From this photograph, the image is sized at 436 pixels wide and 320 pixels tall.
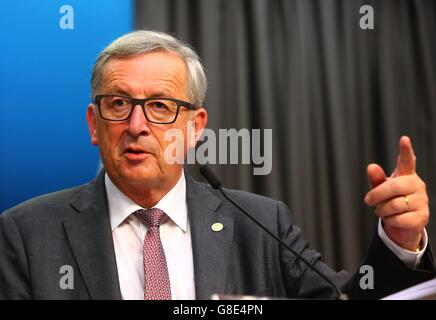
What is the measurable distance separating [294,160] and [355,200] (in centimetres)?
35

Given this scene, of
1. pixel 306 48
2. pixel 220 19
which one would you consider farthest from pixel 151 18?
pixel 306 48

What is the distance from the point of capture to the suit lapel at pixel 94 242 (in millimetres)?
1296

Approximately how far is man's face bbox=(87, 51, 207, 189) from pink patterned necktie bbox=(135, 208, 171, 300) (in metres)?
0.09

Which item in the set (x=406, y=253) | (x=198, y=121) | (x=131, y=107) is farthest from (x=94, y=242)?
(x=406, y=253)

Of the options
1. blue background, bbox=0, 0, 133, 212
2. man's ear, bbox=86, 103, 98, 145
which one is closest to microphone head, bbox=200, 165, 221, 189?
man's ear, bbox=86, 103, 98, 145

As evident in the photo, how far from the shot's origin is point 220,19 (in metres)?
2.23

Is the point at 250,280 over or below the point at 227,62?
below

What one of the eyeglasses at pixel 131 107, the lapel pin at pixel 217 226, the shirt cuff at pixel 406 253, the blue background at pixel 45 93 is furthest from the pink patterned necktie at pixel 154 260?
the blue background at pixel 45 93

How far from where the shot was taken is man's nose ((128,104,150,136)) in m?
1.43

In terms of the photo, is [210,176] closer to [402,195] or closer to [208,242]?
[208,242]

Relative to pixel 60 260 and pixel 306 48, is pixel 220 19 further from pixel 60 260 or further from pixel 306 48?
pixel 60 260

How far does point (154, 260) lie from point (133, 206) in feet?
0.66

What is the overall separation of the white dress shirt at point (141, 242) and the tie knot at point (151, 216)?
0.04ft

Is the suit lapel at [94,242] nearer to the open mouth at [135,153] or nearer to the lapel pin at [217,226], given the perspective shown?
the open mouth at [135,153]
